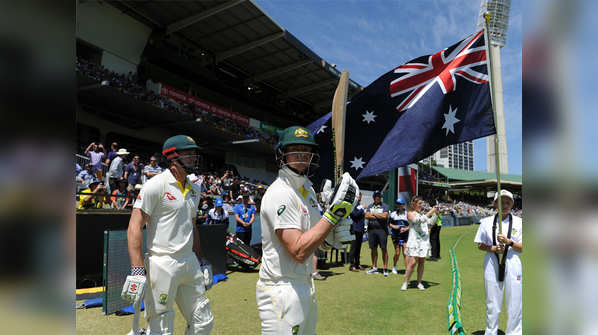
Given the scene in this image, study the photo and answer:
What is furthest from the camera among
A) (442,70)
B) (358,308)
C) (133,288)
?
(358,308)

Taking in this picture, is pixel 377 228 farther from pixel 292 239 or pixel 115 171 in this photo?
pixel 115 171

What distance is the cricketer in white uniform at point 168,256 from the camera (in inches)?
127

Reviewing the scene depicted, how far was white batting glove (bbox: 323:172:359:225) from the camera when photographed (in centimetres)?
220

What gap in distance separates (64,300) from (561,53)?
932mm

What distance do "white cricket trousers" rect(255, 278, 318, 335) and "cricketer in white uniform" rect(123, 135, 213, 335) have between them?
4.18ft

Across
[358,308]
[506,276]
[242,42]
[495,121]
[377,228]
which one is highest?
[242,42]

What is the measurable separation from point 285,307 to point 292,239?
17.6 inches


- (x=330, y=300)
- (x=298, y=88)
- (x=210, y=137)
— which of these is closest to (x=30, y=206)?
(x=330, y=300)

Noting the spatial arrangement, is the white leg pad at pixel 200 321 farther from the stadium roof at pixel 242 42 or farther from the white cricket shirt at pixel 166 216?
the stadium roof at pixel 242 42

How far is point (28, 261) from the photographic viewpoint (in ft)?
1.85

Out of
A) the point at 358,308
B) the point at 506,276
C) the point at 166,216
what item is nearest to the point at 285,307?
the point at 166,216

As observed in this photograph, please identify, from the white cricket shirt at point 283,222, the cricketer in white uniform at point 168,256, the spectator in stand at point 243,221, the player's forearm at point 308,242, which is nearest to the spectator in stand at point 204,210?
the spectator in stand at point 243,221

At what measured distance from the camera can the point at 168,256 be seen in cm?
333

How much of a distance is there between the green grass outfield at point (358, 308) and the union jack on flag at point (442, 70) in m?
3.30
